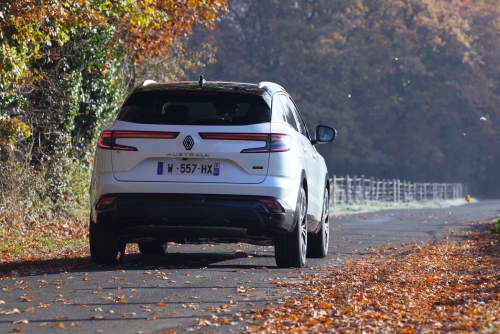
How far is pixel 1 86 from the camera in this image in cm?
1611

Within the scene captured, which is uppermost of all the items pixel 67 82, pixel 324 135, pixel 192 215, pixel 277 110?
pixel 67 82

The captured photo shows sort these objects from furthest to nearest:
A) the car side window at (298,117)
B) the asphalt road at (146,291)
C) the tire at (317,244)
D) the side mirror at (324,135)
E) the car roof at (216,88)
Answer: the tire at (317,244) → the side mirror at (324,135) → the car side window at (298,117) → the car roof at (216,88) → the asphalt road at (146,291)

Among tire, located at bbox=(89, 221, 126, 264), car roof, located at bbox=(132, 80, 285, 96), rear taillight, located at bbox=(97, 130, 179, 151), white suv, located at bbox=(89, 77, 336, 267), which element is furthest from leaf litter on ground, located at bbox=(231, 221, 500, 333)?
tire, located at bbox=(89, 221, 126, 264)

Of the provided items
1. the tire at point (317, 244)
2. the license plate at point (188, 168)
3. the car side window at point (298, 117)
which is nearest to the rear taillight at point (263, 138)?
the license plate at point (188, 168)

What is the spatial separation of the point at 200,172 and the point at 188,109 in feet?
2.83

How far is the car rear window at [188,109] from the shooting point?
33.1ft

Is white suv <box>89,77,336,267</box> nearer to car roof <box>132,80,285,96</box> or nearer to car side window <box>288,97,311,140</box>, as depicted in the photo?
car roof <box>132,80,285,96</box>

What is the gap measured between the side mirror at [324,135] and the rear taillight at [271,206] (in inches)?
102

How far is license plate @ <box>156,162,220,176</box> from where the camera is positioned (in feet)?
32.1

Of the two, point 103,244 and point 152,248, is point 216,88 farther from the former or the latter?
point 152,248

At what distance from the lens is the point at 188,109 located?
10352 mm

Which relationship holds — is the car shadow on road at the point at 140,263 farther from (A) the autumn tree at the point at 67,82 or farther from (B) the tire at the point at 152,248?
(A) the autumn tree at the point at 67,82

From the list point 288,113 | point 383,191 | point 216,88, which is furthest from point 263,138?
point 383,191

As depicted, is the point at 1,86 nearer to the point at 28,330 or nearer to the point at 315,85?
the point at 28,330
